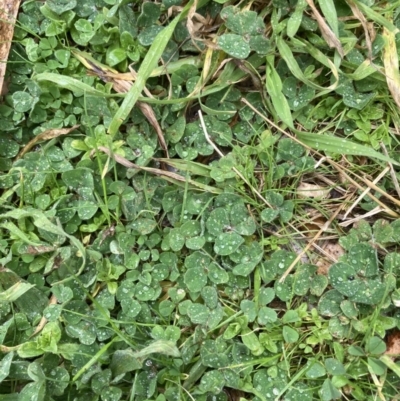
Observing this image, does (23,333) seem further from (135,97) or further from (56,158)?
(135,97)

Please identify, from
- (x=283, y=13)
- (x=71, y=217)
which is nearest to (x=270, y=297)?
(x=71, y=217)

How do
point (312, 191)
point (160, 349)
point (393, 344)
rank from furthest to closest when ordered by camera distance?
point (312, 191)
point (393, 344)
point (160, 349)

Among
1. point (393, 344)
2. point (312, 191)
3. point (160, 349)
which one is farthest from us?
point (312, 191)

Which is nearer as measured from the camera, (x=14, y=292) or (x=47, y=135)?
(x=14, y=292)

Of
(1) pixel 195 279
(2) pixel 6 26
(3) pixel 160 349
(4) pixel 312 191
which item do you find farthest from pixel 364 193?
(2) pixel 6 26

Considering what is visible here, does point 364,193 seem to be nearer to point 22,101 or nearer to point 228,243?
point 228,243

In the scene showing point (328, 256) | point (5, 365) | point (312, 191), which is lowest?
point (5, 365)

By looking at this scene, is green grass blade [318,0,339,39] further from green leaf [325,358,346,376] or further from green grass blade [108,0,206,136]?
green leaf [325,358,346,376]

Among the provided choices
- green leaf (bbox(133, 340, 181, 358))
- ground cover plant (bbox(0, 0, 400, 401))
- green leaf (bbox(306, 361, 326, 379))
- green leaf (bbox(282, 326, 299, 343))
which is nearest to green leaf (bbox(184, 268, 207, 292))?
ground cover plant (bbox(0, 0, 400, 401))
